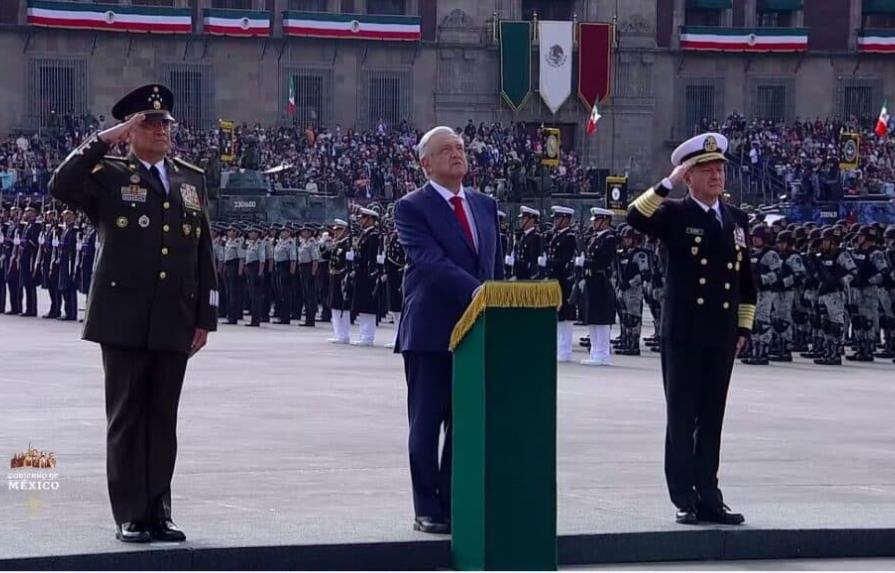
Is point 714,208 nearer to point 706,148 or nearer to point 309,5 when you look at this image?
point 706,148

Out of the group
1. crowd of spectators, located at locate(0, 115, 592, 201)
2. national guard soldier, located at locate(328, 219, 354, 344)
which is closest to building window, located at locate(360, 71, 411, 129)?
crowd of spectators, located at locate(0, 115, 592, 201)

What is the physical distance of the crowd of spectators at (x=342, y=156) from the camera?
152 ft

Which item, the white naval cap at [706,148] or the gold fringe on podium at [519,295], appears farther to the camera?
the white naval cap at [706,148]

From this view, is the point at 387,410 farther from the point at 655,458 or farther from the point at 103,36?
the point at 103,36

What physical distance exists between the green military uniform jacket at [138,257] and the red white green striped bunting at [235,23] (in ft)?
154

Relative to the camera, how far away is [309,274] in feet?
95.9

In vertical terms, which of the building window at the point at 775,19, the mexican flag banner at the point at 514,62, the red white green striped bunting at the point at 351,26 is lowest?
the mexican flag banner at the point at 514,62

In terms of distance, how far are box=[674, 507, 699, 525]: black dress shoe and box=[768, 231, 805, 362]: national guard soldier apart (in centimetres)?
1391

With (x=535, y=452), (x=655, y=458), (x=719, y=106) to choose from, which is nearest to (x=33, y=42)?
(x=719, y=106)

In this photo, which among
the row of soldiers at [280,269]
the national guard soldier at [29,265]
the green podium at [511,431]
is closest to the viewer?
the green podium at [511,431]

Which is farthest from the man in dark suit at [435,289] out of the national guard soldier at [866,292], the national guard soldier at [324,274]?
the national guard soldier at [324,274]

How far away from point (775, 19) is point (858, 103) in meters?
3.73

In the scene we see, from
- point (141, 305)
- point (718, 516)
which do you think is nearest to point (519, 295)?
point (141, 305)

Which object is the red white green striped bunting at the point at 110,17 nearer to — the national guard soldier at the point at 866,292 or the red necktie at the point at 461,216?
the national guard soldier at the point at 866,292
